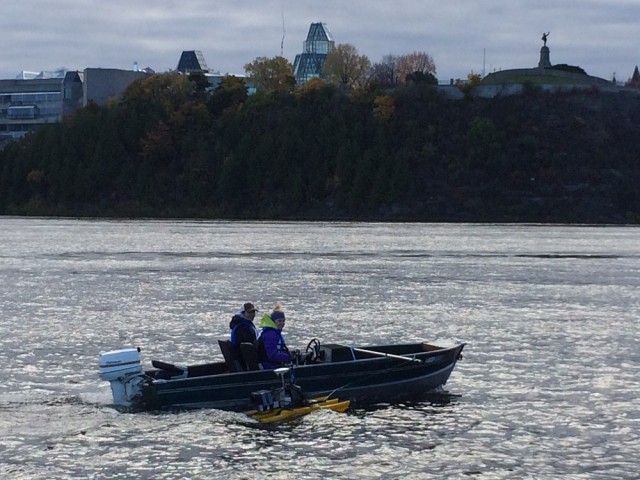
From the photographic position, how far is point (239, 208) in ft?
551

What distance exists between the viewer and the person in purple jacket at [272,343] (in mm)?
28688

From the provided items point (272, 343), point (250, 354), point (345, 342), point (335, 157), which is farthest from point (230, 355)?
point (335, 157)

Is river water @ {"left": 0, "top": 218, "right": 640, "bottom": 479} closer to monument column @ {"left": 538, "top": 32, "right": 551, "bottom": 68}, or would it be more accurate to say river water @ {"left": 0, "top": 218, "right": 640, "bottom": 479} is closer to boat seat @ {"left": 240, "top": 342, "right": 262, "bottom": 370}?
boat seat @ {"left": 240, "top": 342, "right": 262, "bottom": 370}

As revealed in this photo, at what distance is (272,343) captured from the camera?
94.3ft

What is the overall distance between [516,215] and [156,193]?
5413 cm

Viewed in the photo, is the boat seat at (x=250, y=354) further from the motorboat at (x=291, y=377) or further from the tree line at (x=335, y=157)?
the tree line at (x=335, y=157)

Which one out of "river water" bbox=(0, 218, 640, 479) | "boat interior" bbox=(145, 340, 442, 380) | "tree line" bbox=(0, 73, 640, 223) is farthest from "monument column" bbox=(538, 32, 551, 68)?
"boat interior" bbox=(145, 340, 442, 380)

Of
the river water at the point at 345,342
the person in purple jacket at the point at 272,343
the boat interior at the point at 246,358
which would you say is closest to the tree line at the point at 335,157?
the river water at the point at 345,342

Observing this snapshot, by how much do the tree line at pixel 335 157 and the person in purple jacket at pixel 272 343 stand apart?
128874mm

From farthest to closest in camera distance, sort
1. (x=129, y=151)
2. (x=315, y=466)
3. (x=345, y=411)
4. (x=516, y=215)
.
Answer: (x=129, y=151) → (x=516, y=215) → (x=345, y=411) → (x=315, y=466)

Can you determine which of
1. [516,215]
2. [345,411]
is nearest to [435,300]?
[345,411]

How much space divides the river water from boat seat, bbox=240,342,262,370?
1532 millimetres

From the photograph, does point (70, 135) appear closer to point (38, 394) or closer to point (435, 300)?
point (435, 300)

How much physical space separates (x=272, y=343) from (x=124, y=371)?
12.6ft
